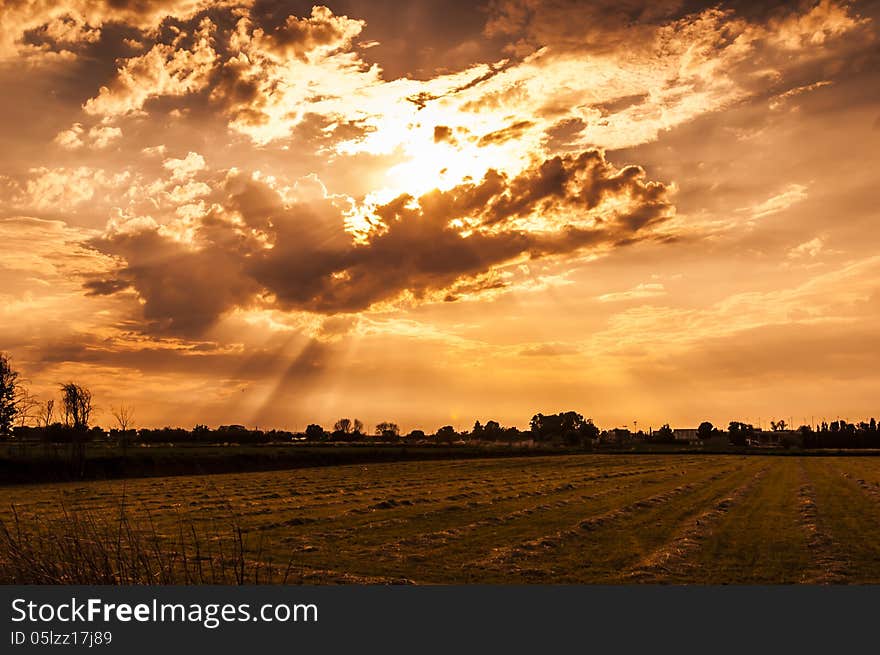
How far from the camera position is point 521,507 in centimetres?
4231

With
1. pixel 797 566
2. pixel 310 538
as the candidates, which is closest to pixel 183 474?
pixel 310 538

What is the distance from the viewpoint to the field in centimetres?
1506

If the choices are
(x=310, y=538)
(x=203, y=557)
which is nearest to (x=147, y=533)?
(x=310, y=538)

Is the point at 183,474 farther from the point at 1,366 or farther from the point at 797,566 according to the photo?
the point at 797,566

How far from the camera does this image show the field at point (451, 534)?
15.1 meters

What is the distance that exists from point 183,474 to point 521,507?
163 ft

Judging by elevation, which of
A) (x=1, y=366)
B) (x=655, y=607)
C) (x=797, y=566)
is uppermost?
(x=1, y=366)

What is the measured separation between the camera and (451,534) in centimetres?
3114

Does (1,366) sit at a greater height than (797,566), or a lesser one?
greater

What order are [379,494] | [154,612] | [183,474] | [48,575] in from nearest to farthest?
[154,612] < [48,575] < [379,494] < [183,474]

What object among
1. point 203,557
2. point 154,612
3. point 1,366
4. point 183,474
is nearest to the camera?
point 154,612

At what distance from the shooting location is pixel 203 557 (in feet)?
79.2

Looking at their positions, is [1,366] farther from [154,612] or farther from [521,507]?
[154,612]

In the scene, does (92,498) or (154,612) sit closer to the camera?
(154,612)
